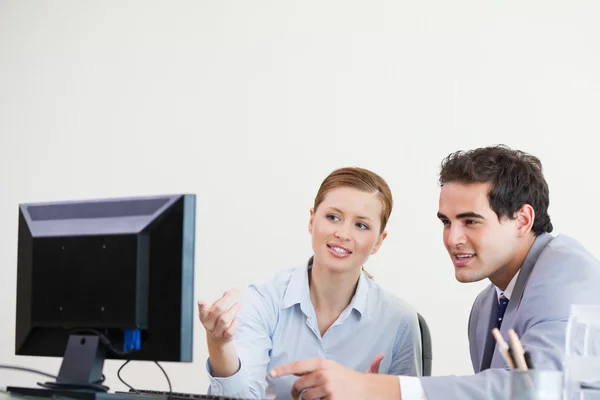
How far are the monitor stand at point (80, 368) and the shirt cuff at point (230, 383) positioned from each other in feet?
1.18

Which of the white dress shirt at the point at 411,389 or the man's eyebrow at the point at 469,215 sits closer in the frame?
the white dress shirt at the point at 411,389

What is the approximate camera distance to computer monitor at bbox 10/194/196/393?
4.29ft

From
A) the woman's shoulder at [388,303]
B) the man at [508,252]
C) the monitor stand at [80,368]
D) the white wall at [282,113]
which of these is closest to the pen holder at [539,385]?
the man at [508,252]

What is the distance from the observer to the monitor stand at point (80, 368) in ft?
4.45

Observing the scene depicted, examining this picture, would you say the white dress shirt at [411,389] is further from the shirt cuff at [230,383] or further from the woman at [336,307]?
the woman at [336,307]

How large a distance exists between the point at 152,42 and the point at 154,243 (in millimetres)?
2565

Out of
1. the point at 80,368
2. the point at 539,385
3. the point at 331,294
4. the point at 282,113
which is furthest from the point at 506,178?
the point at 282,113

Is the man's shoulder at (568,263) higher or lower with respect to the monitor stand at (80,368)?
higher

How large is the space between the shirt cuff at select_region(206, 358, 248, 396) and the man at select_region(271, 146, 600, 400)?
57 cm

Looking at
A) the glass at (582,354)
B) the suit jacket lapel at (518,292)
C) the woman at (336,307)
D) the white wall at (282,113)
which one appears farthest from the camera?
the white wall at (282,113)

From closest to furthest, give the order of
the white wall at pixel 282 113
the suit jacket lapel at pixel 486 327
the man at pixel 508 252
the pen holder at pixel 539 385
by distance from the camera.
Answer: the pen holder at pixel 539 385, the man at pixel 508 252, the suit jacket lapel at pixel 486 327, the white wall at pixel 282 113

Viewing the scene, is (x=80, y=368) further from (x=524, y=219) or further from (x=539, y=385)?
(x=524, y=219)

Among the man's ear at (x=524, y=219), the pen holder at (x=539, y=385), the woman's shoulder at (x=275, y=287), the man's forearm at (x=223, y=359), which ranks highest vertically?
the man's ear at (x=524, y=219)

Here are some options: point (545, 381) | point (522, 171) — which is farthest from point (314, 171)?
point (545, 381)
